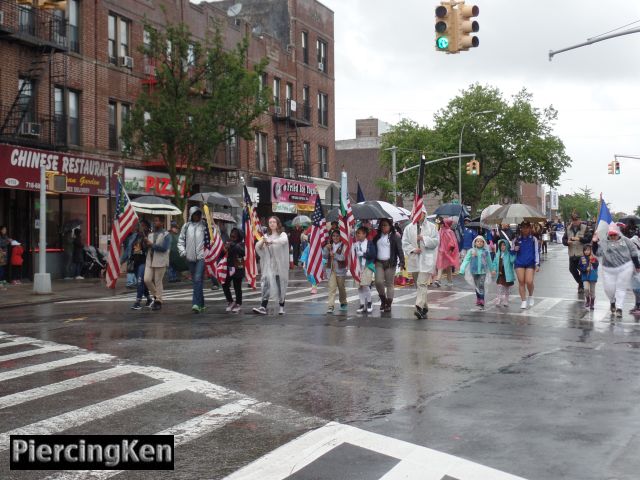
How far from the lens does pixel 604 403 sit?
727 cm

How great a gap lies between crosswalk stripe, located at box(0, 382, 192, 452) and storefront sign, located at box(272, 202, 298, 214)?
34260 millimetres

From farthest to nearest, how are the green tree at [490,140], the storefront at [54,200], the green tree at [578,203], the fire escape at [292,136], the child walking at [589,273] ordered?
the green tree at [578,203] < the green tree at [490,140] < the fire escape at [292,136] < the storefront at [54,200] < the child walking at [589,273]

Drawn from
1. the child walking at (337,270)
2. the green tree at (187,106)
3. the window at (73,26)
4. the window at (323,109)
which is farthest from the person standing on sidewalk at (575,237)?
the window at (323,109)

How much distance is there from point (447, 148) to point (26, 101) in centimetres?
4272

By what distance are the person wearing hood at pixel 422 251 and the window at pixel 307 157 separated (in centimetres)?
3189

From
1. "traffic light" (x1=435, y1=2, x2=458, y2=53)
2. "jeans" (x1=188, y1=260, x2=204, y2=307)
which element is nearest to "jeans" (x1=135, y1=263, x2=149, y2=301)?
"jeans" (x1=188, y1=260, x2=204, y2=307)

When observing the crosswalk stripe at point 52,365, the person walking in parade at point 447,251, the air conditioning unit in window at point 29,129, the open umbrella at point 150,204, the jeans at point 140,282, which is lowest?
the crosswalk stripe at point 52,365

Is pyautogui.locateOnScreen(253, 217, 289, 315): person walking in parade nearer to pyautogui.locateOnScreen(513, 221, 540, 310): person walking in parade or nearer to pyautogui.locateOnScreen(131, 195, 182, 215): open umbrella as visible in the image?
pyautogui.locateOnScreen(513, 221, 540, 310): person walking in parade

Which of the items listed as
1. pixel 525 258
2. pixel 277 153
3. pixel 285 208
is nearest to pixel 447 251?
pixel 525 258

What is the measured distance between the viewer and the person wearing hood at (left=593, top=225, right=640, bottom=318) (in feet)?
47.4

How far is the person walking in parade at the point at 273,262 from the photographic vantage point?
14498 mm

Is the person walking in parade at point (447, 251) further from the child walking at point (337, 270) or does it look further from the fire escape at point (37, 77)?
the fire escape at point (37, 77)

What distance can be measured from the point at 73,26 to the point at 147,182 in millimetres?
6671

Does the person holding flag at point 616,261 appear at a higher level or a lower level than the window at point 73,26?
lower
